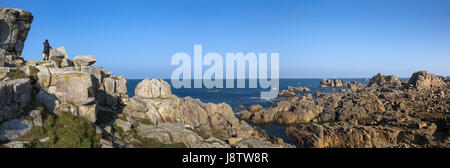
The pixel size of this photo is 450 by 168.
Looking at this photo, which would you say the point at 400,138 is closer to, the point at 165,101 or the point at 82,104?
the point at 165,101

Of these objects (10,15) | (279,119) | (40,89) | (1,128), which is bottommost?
(279,119)

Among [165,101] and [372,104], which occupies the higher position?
[165,101]

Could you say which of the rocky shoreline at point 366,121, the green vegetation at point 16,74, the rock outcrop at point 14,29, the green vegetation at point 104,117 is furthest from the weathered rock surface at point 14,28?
the rocky shoreline at point 366,121

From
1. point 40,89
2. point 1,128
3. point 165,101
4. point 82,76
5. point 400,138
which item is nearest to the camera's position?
point 1,128

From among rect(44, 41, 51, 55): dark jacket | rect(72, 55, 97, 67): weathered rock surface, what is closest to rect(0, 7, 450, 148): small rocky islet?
rect(72, 55, 97, 67): weathered rock surface

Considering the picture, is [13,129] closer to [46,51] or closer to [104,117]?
[104,117]

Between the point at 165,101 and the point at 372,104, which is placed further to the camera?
the point at 372,104

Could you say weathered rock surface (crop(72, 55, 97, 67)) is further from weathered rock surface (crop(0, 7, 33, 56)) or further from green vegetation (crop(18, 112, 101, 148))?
green vegetation (crop(18, 112, 101, 148))

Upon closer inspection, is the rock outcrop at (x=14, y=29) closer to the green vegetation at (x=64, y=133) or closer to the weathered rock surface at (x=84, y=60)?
the weathered rock surface at (x=84, y=60)

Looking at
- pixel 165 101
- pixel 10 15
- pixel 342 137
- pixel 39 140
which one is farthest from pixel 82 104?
pixel 342 137

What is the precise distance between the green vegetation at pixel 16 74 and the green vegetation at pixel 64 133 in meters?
4.32

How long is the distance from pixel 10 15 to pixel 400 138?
46.1 metres

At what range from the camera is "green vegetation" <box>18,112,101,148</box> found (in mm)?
13789
